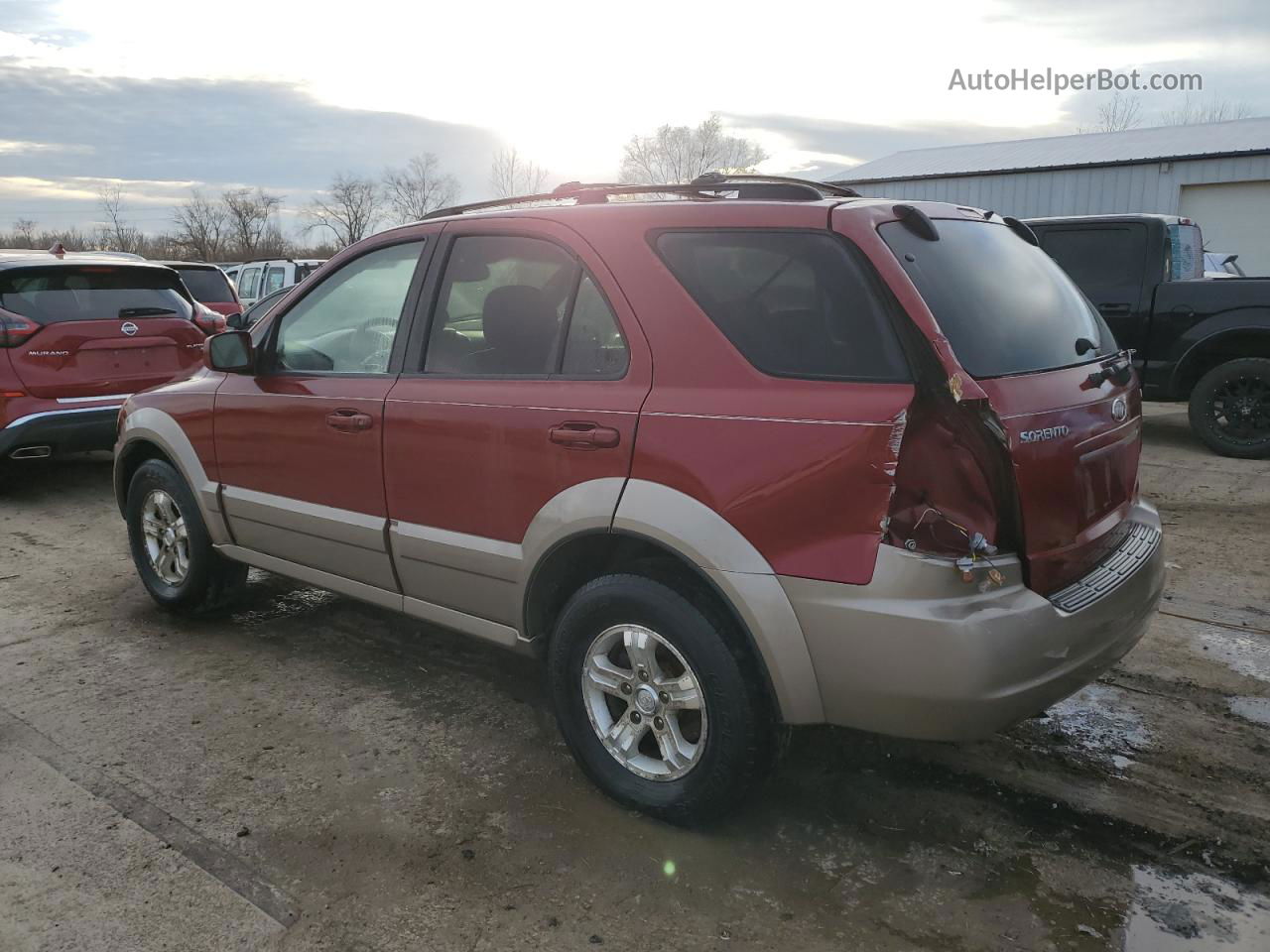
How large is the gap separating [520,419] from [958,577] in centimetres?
141

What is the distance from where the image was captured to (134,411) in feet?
15.5

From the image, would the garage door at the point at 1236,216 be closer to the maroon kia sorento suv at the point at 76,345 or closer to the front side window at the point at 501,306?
the maroon kia sorento suv at the point at 76,345

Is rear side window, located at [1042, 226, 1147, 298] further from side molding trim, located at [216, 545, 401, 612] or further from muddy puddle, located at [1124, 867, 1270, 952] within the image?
side molding trim, located at [216, 545, 401, 612]

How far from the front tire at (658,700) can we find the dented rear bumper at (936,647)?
0.79 ft

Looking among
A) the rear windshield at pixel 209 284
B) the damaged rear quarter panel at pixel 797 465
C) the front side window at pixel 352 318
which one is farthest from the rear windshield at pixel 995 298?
A: the rear windshield at pixel 209 284

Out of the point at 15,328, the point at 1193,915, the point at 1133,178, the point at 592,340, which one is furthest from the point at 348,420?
the point at 1133,178

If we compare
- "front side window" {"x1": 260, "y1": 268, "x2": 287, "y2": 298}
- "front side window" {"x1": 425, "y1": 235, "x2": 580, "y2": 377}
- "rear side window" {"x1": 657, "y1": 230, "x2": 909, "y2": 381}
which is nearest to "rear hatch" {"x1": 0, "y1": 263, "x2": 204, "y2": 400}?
"front side window" {"x1": 425, "y1": 235, "x2": 580, "y2": 377}

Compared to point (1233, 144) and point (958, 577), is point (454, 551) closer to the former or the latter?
point (958, 577)

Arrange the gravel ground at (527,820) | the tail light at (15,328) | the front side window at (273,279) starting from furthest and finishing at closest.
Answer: the front side window at (273,279)
the tail light at (15,328)
the gravel ground at (527,820)

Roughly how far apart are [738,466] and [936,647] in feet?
2.20

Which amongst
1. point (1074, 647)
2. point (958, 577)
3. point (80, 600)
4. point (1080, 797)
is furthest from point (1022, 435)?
point (80, 600)

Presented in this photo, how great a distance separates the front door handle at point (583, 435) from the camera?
2838 mm

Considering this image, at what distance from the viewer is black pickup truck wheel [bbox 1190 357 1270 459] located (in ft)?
26.9

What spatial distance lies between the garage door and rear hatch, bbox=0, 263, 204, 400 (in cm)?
2050
